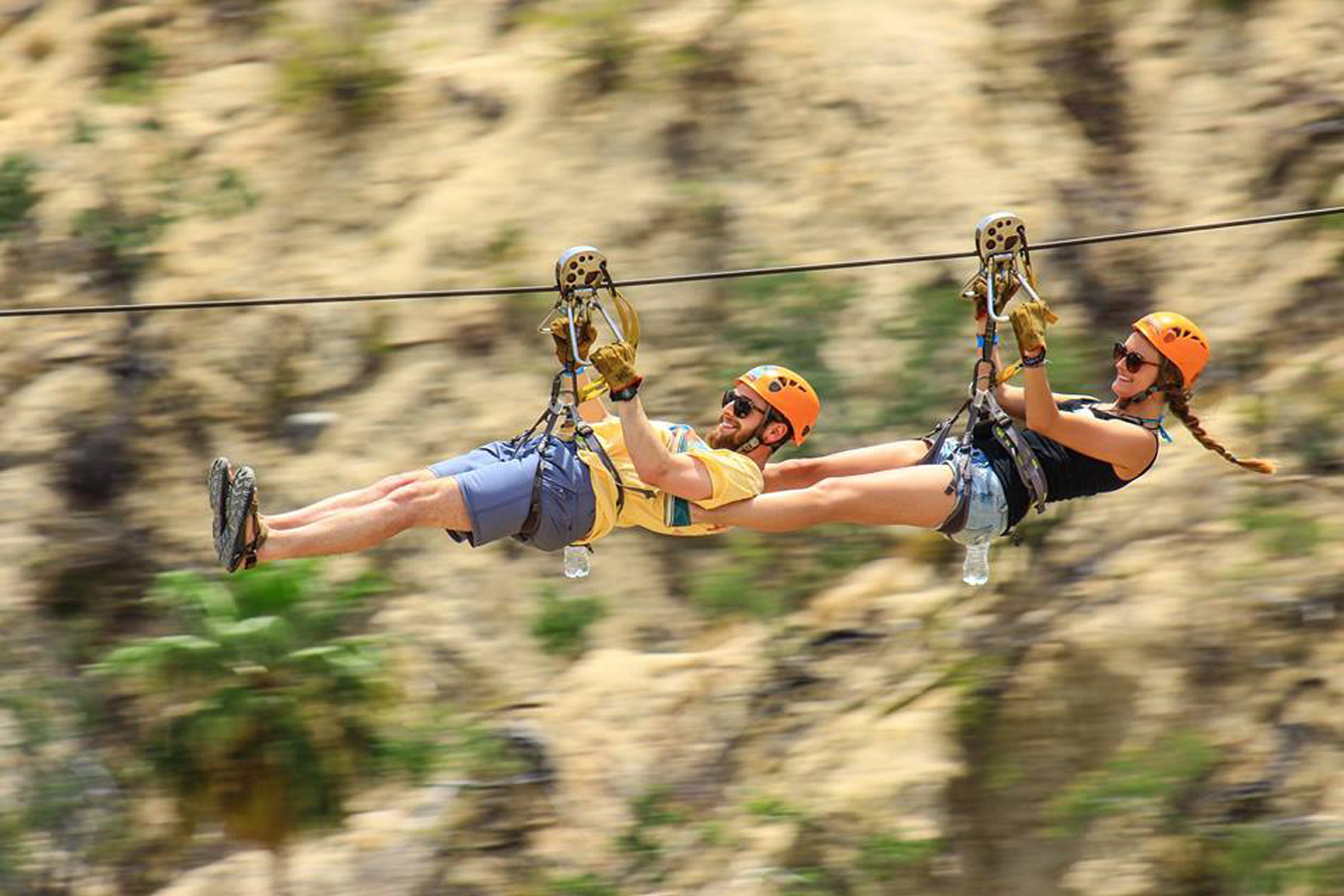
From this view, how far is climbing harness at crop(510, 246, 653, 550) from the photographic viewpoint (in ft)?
26.9

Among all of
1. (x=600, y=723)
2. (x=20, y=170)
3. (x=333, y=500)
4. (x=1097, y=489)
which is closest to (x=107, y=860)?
(x=600, y=723)

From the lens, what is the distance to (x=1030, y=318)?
825 centimetres

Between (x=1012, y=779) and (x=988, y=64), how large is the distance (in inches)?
177

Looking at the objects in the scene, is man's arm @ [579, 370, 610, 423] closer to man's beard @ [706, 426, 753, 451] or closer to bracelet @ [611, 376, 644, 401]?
man's beard @ [706, 426, 753, 451]

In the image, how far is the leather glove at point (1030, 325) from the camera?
8.24 meters

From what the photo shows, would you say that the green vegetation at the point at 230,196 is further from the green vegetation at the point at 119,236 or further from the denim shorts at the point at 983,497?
the denim shorts at the point at 983,497

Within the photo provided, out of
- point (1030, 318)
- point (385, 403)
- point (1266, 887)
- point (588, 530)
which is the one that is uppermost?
point (1030, 318)

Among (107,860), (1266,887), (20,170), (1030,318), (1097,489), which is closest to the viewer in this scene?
(1030,318)

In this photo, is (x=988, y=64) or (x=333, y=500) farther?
(x=988, y=64)

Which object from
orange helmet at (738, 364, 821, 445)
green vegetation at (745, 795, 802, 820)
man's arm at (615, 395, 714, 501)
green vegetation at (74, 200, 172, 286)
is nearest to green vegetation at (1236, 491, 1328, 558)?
Answer: green vegetation at (745, 795, 802, 820)

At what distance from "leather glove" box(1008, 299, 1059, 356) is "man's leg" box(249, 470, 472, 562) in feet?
7.00

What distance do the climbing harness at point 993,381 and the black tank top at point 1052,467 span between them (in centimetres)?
5

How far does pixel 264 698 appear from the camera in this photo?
40.3 ft

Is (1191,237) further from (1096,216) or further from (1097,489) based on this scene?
(1097,489)
